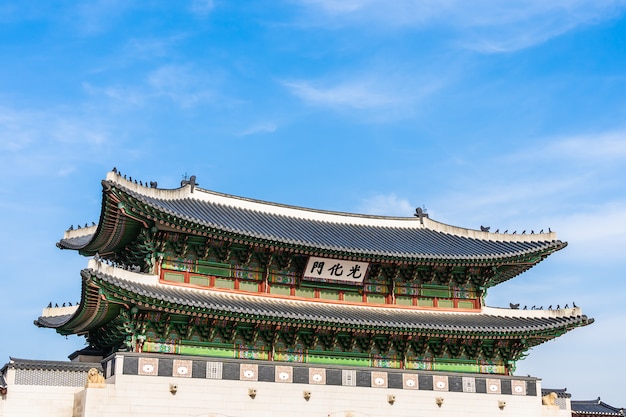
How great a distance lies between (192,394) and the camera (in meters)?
30.8

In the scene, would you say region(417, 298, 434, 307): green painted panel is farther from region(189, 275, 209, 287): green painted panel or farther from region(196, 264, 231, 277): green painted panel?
region(189, 275, 209, 287): green painted panel

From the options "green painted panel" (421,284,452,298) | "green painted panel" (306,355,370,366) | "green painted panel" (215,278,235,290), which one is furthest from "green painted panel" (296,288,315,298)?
"green painted panel" (421,284,452,298)

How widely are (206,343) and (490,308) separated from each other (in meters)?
14.1

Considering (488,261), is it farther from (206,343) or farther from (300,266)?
(206,343)

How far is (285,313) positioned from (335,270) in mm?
4341

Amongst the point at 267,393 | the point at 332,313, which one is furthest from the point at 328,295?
the point at 267,393

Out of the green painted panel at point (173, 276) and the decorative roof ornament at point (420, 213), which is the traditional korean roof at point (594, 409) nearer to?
the decorative roof ornament at point (420, 213)

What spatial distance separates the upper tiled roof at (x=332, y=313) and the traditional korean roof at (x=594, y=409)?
668cm

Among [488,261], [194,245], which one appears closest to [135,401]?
[194,245]

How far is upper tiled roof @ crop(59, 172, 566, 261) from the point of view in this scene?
33656 mm

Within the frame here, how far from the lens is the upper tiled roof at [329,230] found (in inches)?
1325

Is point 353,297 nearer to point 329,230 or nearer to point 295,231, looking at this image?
point 295,231

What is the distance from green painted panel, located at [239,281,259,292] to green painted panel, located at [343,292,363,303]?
4291 millimetres

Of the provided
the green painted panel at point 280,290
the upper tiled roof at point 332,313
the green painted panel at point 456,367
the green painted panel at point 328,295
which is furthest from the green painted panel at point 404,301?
the green painted panel at point 280,290
